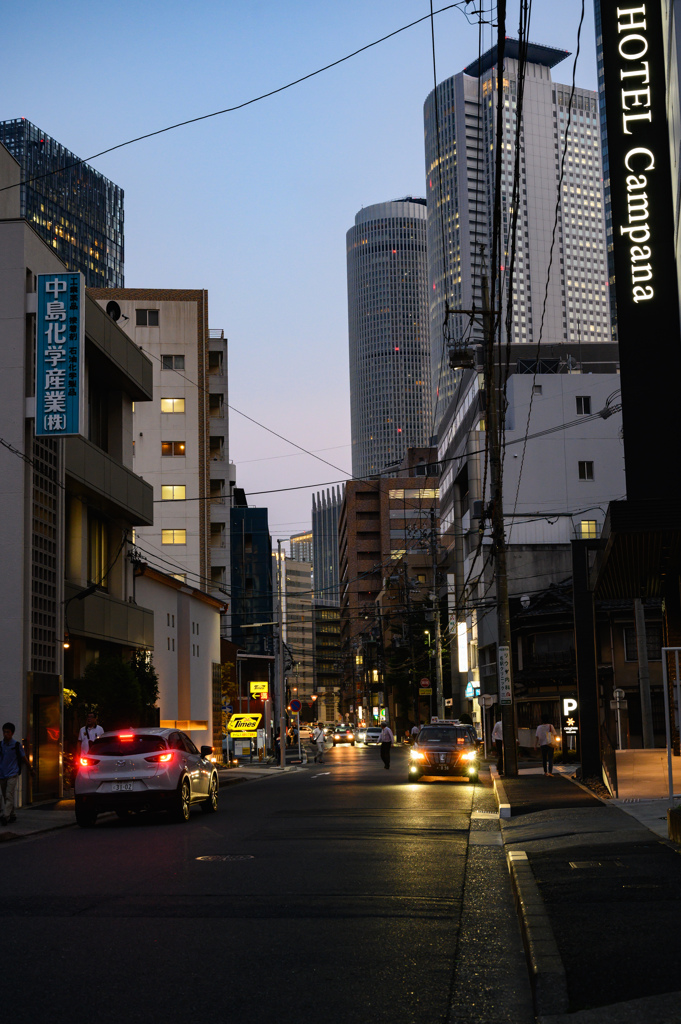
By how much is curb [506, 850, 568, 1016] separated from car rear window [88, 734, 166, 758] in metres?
9.66

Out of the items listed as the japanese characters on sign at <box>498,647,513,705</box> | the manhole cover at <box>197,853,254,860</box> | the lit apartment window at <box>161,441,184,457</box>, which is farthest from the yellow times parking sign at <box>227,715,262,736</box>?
the manhole cover at <box>197,853,254,860</box>

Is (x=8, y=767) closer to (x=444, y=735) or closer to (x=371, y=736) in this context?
(x=444, y=735)

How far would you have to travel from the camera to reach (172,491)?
259ft

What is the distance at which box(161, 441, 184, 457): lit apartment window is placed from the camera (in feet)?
261

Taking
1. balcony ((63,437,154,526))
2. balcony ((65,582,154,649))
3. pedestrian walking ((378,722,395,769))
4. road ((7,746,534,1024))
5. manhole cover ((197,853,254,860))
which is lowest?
pedestrian walking ((378,722,395,769))

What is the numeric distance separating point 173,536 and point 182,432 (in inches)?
291

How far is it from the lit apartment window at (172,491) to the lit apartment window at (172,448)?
225 centimetres

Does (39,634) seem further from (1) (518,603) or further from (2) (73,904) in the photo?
(1) (518,603)

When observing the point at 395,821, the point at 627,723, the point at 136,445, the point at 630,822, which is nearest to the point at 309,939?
the point at 630,822

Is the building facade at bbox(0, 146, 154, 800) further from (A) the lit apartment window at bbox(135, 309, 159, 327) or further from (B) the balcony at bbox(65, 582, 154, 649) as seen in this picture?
(A) the lit apartment window at bbox(135, 309, 159, 327)

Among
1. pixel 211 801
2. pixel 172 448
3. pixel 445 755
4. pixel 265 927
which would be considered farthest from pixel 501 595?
pixel 172 448

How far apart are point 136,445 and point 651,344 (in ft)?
207

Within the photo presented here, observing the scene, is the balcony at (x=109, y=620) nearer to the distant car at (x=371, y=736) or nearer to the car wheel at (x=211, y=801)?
the car wheel at (x=211, y=801)

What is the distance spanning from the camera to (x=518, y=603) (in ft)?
201
